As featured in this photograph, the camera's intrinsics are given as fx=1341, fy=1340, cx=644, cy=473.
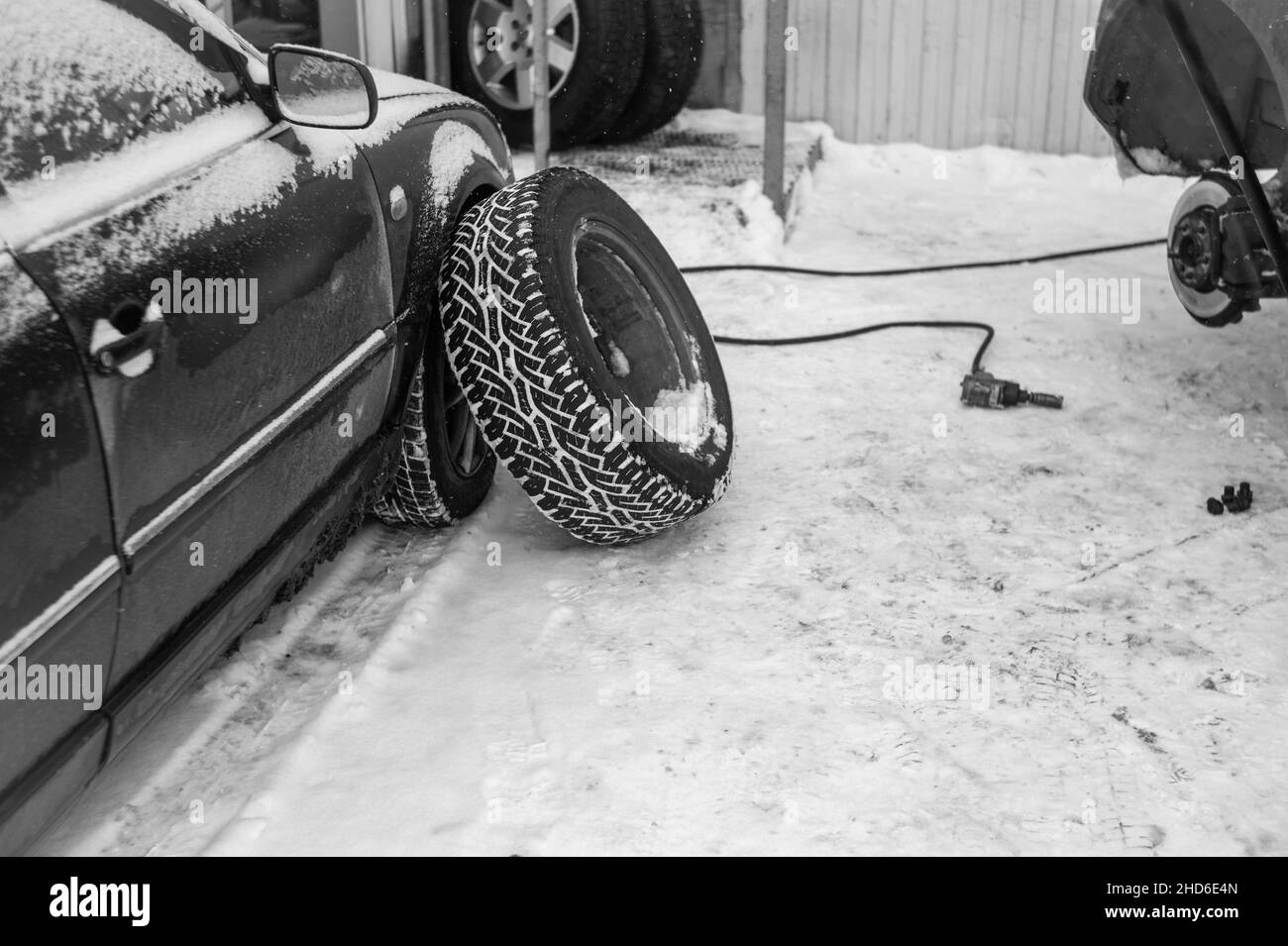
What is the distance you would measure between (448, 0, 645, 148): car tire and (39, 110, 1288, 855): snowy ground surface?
2.77 meters

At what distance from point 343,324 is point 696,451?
1008mm

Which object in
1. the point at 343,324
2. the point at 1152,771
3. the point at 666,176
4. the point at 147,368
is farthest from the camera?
the point at 666,176

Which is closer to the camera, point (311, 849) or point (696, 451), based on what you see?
point (311, 849)

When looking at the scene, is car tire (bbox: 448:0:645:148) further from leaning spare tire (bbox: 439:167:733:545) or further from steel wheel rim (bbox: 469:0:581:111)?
leaning spare tire (bbox: 439:167:733:545)

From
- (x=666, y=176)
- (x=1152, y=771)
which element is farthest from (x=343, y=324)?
(x=666, y=176)

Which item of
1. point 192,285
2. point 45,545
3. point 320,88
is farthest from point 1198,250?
point 45,545

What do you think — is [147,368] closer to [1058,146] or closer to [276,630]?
[276,630]

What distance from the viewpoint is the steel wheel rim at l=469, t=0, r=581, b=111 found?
664 cm

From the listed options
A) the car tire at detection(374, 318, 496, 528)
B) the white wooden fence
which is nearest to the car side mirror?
the car tire at detection(374, 318, 496, 528)

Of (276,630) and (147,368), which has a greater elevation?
(147,368)

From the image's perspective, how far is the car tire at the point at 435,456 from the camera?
310 centimetres

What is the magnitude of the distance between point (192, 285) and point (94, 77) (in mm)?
357

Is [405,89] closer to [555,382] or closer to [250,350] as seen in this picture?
[555,382]
